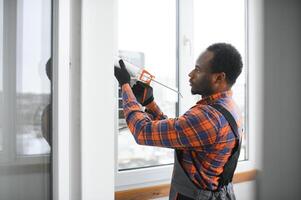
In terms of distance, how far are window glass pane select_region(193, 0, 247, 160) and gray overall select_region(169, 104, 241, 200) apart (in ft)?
3.03

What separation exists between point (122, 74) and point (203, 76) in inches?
11.9

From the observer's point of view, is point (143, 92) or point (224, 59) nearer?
point (224, 59)

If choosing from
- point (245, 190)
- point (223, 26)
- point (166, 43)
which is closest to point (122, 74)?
point (166, 43)

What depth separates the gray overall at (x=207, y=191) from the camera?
3.50 ft

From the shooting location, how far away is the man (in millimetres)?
999

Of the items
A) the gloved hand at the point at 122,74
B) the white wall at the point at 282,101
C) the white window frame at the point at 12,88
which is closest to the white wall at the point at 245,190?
the white wall at the point at 282,101

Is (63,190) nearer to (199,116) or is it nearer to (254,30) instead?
(199,116)

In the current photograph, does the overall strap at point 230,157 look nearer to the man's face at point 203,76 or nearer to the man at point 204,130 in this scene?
the man at point 204,130

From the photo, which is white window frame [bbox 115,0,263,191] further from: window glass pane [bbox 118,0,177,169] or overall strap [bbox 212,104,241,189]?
overall strap [bbox 212,104,241,189]

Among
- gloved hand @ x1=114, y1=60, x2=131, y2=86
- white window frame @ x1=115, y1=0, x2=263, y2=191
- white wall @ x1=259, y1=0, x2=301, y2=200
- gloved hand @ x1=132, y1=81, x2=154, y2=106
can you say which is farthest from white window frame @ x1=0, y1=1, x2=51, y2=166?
white wall @ x1=259, y1=0, x2=301, y2=200

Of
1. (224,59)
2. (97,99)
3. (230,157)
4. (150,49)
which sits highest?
(150,49)

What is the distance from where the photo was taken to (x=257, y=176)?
6.91 feet

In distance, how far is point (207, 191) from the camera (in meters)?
1.08

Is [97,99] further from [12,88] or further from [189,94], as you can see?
[189,94]
